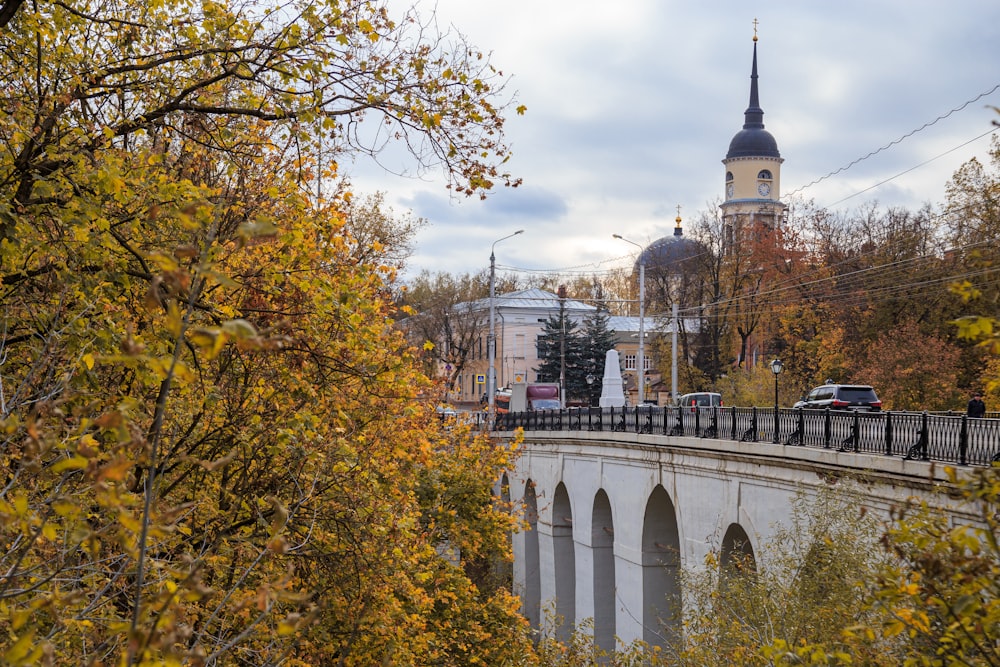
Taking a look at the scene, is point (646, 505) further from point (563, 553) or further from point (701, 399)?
point (701, 399)

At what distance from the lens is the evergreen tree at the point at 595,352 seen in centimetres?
7562

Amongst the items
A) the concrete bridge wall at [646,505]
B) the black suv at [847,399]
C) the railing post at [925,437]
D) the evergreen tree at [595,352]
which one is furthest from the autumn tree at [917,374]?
the evergreen tree at [595,352]

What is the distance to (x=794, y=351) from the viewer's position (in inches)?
2216

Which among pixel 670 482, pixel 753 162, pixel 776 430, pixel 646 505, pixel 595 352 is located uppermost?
pixel 753 162

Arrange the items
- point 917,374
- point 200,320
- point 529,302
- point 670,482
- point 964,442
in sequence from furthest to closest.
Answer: point 529,302 → point 917,374 → point 670,482 → point 964,442 → point 200,320

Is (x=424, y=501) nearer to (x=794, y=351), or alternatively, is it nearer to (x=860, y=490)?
(x=860, y=490)

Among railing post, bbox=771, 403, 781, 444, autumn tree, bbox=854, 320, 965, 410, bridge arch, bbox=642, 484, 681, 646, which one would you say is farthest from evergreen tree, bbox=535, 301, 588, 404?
railing post, bbox=771, 403, 781, 444

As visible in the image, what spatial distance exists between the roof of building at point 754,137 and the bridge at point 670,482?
63441 mm

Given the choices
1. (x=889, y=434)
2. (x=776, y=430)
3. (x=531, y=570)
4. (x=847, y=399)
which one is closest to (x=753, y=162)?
(x=531, y=570)

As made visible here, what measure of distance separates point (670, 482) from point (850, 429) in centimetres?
1045

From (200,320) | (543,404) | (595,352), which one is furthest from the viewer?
(595,352)

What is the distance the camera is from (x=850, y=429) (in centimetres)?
1928

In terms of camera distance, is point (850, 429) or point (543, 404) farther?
point (543, 404)

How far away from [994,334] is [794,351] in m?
51.4
